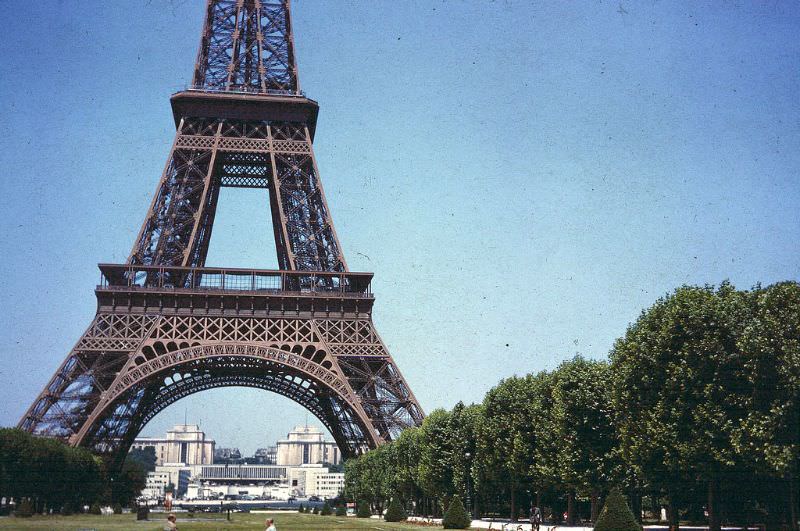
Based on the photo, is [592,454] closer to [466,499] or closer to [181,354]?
[466,499]

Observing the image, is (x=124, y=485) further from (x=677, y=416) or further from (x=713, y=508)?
(x=677, y=416)

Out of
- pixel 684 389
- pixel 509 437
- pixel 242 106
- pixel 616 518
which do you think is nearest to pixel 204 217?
pixel 242 106

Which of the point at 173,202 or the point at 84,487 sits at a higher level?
the point at 173,202

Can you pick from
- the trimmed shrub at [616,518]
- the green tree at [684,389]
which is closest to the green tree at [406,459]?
the green tree at [684,389]

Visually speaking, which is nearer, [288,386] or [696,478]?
[696,478]

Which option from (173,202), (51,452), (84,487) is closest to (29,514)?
(51,452)

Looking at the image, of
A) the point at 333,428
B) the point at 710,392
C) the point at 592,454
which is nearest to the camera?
the point at 710,392

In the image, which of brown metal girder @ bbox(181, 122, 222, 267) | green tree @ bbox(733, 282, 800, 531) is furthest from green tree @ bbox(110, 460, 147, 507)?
green tree @ bbox(733, 282, 800, 531)
